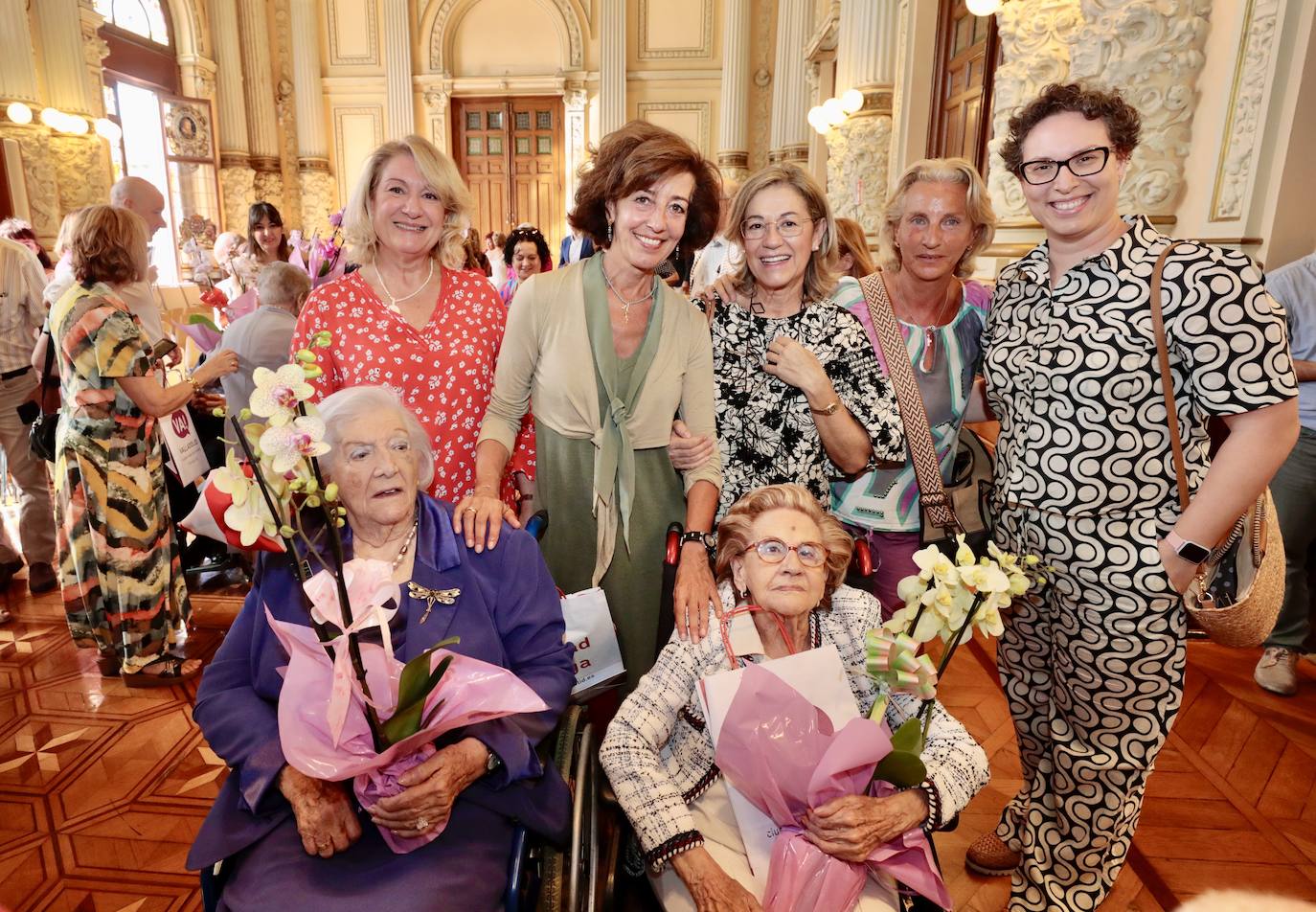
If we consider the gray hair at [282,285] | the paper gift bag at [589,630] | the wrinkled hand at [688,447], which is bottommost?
the paper gift bag at [589,630]

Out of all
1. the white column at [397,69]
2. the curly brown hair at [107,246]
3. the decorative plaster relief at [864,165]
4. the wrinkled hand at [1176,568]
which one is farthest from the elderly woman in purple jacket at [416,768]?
the white column at [397,69]

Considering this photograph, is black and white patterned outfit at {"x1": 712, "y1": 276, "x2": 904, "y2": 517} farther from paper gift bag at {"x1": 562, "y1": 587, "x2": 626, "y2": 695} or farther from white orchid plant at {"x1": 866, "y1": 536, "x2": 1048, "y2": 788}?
white orchid plant at {"x1": 866, "y1": 536, "x2": 1048, "y2": 788}

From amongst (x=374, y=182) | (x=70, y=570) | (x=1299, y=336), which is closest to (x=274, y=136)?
(x=70, y=570)

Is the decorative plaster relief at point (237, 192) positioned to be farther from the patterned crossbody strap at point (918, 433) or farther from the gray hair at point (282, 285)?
the patterned crossbody strap at point (918, 433)

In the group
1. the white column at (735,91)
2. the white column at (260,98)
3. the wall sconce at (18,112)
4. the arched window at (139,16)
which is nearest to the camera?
the wall sconce at (18,112)

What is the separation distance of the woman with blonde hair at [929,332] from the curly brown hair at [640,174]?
51cm

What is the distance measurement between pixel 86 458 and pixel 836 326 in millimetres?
2921

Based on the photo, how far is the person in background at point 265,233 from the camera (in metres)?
4.98

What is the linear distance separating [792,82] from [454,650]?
11756 millimetres

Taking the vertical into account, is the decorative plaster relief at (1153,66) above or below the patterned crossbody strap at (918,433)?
above

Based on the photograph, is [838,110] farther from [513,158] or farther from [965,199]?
[513,158]

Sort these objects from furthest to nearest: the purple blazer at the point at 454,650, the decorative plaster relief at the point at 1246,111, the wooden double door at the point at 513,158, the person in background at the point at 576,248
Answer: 1. the wooden double door at the point at 513,158
2. the person in background at the point at 576,248
3. the decorative plaster relief at the point at 1246,111
4. the purple blazer at the point at 454,650

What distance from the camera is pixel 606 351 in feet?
6.15

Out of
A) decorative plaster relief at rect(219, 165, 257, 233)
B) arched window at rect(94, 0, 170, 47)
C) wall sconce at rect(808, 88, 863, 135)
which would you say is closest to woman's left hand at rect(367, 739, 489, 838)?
wall sconce at rect(808, 88, 863, 135)
